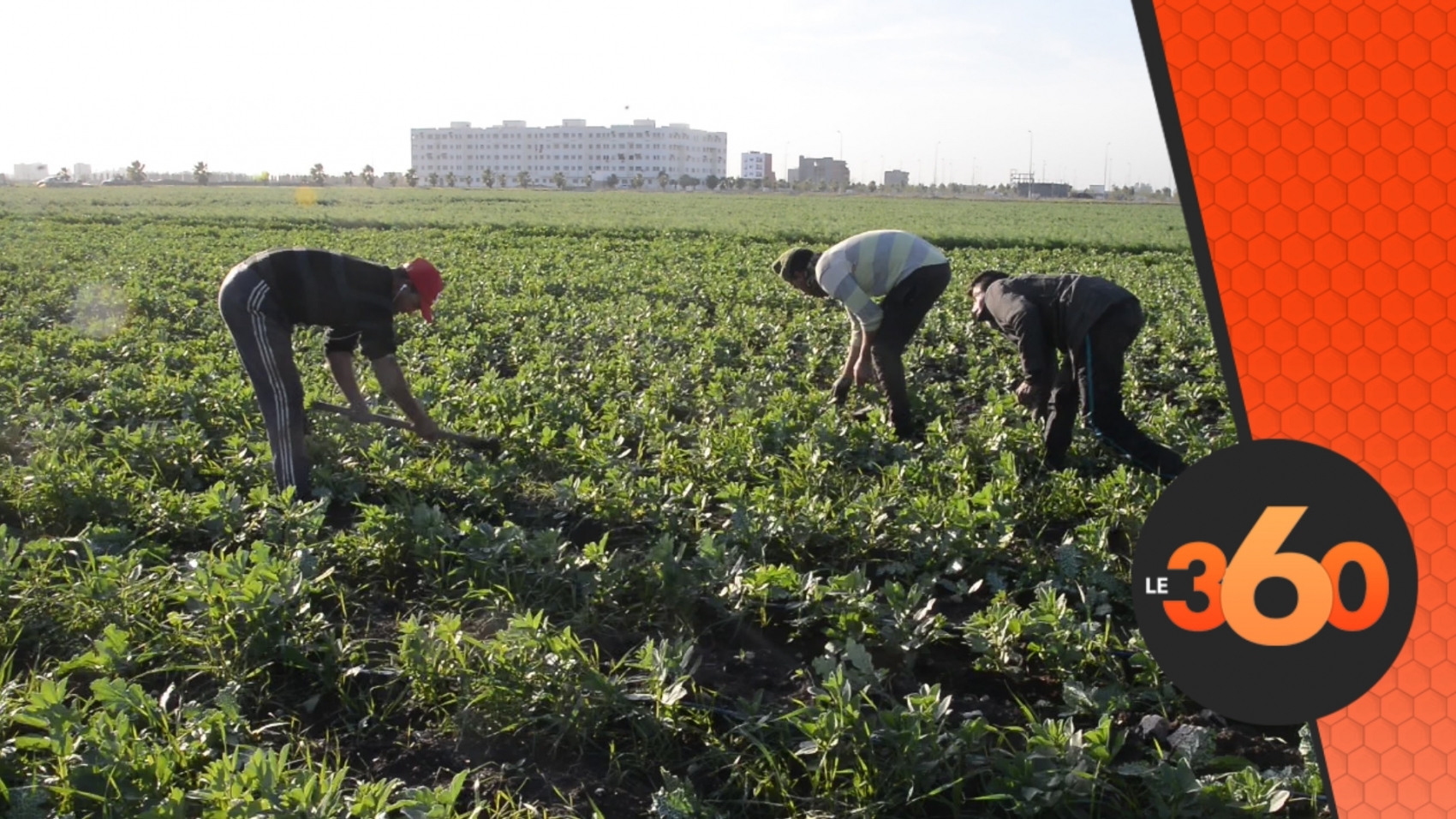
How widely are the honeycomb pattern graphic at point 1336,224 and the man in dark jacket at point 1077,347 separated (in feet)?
10.1

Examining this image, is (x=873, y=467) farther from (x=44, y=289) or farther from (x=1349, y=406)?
(x=44, y=289)

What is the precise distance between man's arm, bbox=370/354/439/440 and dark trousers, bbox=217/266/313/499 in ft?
1.42

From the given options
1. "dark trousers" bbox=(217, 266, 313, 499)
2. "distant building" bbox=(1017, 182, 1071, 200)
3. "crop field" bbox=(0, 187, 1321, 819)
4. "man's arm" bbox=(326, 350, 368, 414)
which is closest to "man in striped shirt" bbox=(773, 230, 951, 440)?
"crop field" bbox=(0, 187, 1321, 819)

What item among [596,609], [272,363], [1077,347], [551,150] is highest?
[551,150]

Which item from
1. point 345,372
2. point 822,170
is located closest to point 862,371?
point 345,372

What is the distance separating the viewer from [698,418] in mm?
7008

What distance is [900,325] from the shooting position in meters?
6.24

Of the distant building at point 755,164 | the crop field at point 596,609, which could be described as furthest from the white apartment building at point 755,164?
the crop field at point 596,609

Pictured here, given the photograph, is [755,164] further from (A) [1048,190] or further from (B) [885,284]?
(B) [885,284]

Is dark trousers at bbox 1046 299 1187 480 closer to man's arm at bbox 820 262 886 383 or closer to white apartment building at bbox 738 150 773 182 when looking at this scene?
man's arm at bbox 820 262 886 383

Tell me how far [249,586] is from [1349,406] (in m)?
3.24

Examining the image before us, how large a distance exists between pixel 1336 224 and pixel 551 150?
126 m

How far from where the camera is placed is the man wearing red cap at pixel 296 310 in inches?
204

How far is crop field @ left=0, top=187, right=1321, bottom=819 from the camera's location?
281 centimetres
